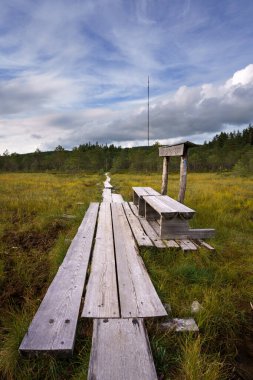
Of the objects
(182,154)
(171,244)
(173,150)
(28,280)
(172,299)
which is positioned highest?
(173,150)

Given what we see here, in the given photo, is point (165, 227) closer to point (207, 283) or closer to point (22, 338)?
point (207, 283)

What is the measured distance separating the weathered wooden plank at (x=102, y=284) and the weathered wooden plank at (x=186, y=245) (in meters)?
1.17

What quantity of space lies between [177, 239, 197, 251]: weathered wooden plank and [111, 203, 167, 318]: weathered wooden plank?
0.79 meters

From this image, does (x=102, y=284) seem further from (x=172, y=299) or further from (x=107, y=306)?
(x=172, y=299)

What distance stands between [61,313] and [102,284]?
649 millimetres

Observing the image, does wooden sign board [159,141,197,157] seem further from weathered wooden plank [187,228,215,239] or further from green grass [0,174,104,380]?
green grass [0,174,104,380]

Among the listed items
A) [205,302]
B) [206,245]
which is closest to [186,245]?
[206,245]

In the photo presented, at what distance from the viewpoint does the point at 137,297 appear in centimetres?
240

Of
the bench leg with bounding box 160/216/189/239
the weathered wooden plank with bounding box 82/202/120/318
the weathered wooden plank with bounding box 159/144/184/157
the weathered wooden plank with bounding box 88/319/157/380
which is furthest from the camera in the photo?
the weathered wooden plank with bounding box 159/144/184/157

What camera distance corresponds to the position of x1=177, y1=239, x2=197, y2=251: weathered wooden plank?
3.74m

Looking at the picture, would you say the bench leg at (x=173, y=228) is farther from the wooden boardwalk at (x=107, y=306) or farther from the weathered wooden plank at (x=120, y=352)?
the weathered wooden plank at (x=120, y=352)

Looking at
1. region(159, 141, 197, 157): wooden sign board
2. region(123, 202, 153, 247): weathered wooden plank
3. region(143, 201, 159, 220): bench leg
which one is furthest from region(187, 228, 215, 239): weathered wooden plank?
region(159, 141, 197, 157): wooden sign board

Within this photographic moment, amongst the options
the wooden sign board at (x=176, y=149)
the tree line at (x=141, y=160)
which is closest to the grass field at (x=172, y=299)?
the wooden sign board at (x=176, y=149)

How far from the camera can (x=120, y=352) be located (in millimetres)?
1653
